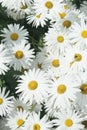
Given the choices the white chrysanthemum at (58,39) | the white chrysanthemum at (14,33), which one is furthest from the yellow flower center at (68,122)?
the white chrysanthemum at (14,33)

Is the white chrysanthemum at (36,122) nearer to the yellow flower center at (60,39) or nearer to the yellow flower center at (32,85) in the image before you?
the yellow flower center at (32,85)

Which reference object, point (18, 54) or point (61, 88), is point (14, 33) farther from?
point (61, 88)

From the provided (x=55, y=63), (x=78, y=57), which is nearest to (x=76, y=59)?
(x=78, y=57)

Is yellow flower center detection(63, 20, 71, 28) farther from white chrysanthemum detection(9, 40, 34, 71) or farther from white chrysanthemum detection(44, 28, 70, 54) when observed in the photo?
white chrysanthemum detection(9, 40, 34, 71)

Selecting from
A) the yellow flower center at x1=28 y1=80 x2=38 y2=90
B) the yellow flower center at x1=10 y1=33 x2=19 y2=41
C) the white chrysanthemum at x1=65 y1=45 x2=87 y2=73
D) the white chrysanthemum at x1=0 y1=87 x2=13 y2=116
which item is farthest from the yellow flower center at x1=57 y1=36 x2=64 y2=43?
the white chrysanthemum at x1=0 y1=87 x2=13 y2=116

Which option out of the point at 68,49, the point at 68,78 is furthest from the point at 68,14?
the point at 68,78

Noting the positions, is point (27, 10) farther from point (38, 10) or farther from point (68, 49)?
point (68, 49)
